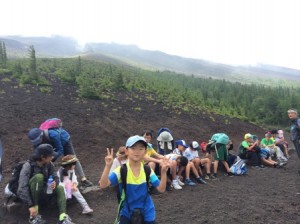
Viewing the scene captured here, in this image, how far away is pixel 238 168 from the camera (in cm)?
916

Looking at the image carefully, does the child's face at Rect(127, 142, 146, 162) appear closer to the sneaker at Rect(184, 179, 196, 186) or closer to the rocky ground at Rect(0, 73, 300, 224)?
the rocky ground at Rect(0, 73, 300, 224)

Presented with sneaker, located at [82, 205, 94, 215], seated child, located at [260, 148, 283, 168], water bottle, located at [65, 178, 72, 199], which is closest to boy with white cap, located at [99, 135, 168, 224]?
sneaker, located at [82, 205, 94, 215]

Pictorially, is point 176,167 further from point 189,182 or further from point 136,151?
point 136,151

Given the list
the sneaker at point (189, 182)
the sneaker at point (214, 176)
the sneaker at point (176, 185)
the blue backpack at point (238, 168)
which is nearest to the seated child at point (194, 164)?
the sneaker at point (189, 182)

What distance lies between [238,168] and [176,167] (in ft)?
8.90

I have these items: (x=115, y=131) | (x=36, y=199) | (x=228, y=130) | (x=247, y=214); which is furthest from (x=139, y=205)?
(x=228, y=130)

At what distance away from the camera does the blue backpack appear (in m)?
9.09

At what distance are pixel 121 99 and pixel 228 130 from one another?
23.8 ft

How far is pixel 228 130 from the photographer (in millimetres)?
20578

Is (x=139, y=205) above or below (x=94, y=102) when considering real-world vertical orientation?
above

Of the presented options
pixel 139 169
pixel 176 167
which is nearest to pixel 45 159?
pixel 139 169

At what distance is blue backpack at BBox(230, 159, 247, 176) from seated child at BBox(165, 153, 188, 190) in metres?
2.30

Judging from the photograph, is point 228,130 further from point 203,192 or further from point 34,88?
point 203,192

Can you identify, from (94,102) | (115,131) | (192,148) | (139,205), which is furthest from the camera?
(94,102)
